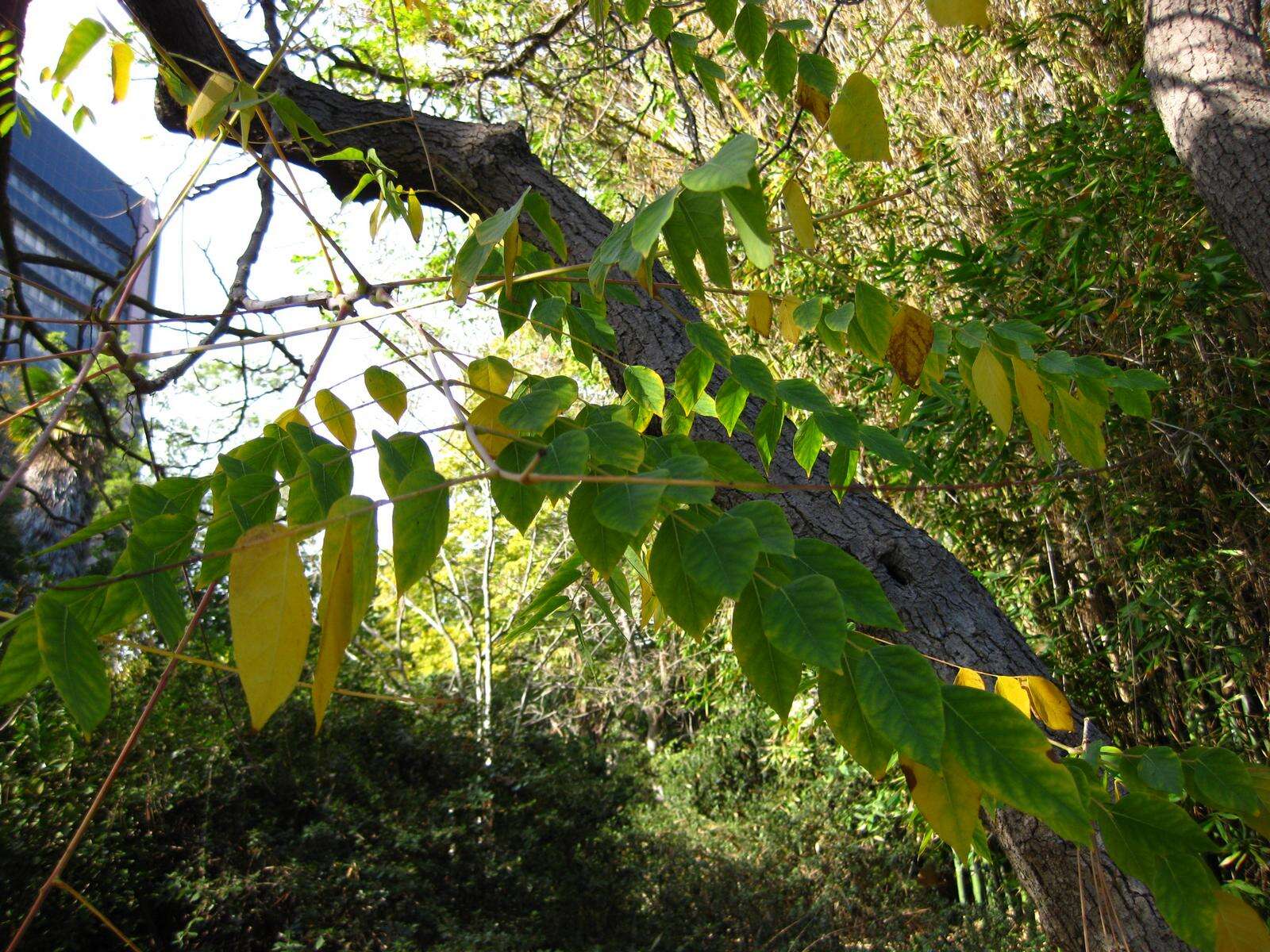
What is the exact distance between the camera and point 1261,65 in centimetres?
159

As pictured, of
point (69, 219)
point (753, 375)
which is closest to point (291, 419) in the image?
point (753, 375)

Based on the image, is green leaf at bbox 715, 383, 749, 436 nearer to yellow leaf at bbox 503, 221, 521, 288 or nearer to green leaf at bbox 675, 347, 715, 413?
green leaf at bbox 675, 347, 715, 413

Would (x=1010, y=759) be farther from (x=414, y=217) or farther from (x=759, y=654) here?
(x=414, y=217)

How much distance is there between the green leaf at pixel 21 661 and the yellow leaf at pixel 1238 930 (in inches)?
33.4

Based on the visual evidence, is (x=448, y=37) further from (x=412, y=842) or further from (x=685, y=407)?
(x=685, y=407)

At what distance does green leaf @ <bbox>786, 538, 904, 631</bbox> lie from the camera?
2.16 feet

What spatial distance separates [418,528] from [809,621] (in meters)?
0.27

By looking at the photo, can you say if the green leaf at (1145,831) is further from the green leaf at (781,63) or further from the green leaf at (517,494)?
the green leaf at (781,63)

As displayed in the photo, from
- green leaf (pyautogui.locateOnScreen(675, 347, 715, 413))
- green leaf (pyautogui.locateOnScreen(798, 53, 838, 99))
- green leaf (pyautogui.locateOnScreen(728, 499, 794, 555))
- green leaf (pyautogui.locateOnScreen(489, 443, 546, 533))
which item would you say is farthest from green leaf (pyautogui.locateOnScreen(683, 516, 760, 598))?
green leaf (pyautogui.locateOnScreen(798, 53, 838, 99))

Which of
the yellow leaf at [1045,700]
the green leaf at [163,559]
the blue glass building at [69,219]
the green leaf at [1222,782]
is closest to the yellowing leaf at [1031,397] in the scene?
the yellow leaf at [1045,700]

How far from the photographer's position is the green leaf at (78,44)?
843mm

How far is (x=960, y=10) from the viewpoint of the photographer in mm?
652

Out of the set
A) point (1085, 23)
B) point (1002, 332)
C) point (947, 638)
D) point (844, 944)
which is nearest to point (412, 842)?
point (844, 944)

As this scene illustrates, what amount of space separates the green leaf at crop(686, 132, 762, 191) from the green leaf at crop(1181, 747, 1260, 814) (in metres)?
0.59
